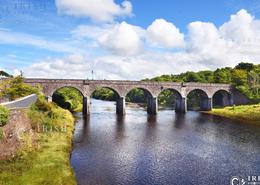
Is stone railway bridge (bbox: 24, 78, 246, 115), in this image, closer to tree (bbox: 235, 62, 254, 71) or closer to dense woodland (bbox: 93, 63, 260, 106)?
dense woodland (bbox: 93, 63, 260, 106)

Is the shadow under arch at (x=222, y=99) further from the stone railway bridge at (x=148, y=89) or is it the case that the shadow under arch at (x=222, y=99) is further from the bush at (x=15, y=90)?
the bush at (x=15, y=90)


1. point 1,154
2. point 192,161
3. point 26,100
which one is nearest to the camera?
point 1,154

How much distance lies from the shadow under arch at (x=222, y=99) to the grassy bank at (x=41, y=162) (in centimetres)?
8968

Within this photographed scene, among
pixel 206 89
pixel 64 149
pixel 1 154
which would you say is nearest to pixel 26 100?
pixel 64 149

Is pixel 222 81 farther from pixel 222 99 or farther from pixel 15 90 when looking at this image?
pixel 15 90

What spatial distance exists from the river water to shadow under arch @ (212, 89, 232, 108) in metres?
53.7

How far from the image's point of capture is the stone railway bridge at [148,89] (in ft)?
301

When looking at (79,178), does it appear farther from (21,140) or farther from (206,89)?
(206,89)

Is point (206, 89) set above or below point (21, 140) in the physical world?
above

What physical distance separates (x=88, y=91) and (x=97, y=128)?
2788 centimetres

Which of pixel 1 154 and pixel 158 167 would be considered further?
pixel 158 167

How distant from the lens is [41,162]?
35188 mm

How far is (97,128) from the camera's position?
230 ft

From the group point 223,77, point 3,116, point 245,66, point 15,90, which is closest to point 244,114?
point 223,77
